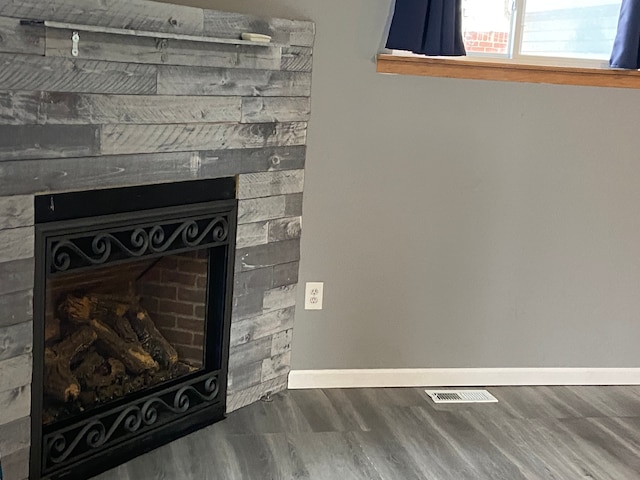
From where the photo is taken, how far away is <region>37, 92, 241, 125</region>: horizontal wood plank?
2084mm

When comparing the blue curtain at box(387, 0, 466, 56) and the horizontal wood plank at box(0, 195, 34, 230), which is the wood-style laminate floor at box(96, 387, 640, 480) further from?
the blue curtain at box(387, 0, 466, 56)

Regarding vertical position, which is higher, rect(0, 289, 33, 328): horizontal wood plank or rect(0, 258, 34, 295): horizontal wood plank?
rect(0, 258, 34, 295): horizontal wood plank

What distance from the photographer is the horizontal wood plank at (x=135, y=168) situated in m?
Answer: 2.05

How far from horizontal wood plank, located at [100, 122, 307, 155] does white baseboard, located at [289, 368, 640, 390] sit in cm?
96

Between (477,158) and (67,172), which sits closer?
(67,172)

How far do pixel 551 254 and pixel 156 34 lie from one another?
1.88 metres

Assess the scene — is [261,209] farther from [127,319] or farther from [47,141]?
[47,141]

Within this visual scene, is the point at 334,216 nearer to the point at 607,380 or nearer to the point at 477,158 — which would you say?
the point at 477,158

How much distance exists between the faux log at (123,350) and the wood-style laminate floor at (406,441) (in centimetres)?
29

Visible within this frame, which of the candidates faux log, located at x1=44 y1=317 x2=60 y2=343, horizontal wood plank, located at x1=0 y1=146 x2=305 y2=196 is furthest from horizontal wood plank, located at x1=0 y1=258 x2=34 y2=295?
faux log, located at x1=44 y1=317 x2=60 y2=343

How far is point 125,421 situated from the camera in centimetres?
251

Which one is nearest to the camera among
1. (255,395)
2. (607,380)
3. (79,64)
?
(79,64)

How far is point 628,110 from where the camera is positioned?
3213 mm

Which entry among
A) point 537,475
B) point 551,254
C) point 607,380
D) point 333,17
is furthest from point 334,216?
point 607,380
